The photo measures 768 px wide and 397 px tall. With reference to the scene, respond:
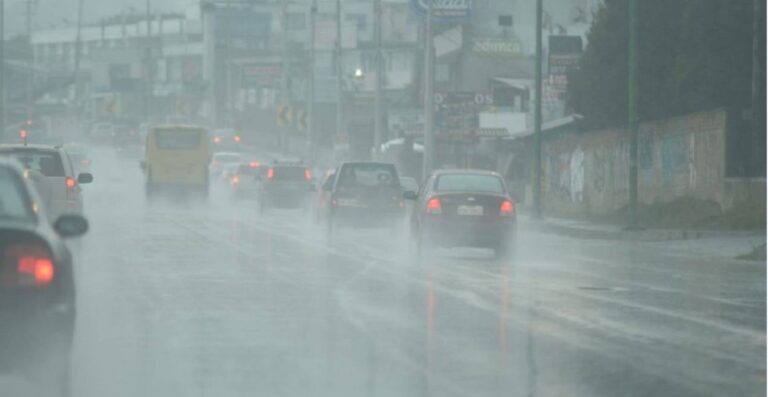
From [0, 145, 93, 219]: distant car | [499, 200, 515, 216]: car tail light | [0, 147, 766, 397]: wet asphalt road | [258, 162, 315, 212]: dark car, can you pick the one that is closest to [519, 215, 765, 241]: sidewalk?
[0, 147, 766, 397]: wet asphalt road

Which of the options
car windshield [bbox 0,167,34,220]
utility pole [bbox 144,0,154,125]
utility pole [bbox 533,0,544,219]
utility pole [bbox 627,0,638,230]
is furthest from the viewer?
utility pole [bbox 144,0,154,125]

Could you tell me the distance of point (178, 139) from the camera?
67562 mm

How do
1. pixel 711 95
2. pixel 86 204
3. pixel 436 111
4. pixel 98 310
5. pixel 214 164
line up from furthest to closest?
pixel 214 164 < pixel 436 111 < pixel 86 204 < pixel 711 95 < pixel 98 310

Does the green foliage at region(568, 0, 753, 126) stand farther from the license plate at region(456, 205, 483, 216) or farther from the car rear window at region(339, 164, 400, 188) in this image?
the license plate at region(456, 205, 483, 216)

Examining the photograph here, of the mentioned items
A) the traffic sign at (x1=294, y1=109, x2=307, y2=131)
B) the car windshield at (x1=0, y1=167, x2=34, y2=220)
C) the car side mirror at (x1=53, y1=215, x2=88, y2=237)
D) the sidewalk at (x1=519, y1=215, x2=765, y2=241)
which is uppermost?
the traffic sign at (x1=294, y1=109, x2=307, y2=131)

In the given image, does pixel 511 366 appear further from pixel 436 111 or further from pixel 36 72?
pixel 36 72

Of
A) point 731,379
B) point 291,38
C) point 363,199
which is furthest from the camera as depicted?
point 291,38

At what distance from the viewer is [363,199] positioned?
1619 inches

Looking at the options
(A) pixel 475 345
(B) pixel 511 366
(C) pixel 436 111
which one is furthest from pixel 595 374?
(C) pixel 436 111

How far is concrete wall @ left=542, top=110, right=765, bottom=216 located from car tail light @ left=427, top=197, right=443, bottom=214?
1105 centimetres

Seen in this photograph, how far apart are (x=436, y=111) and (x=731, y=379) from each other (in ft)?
182

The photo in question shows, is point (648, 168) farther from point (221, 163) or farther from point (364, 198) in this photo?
point (221, 163)

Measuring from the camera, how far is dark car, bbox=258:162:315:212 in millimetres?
57500

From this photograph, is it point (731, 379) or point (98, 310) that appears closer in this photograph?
point (731, 379)
